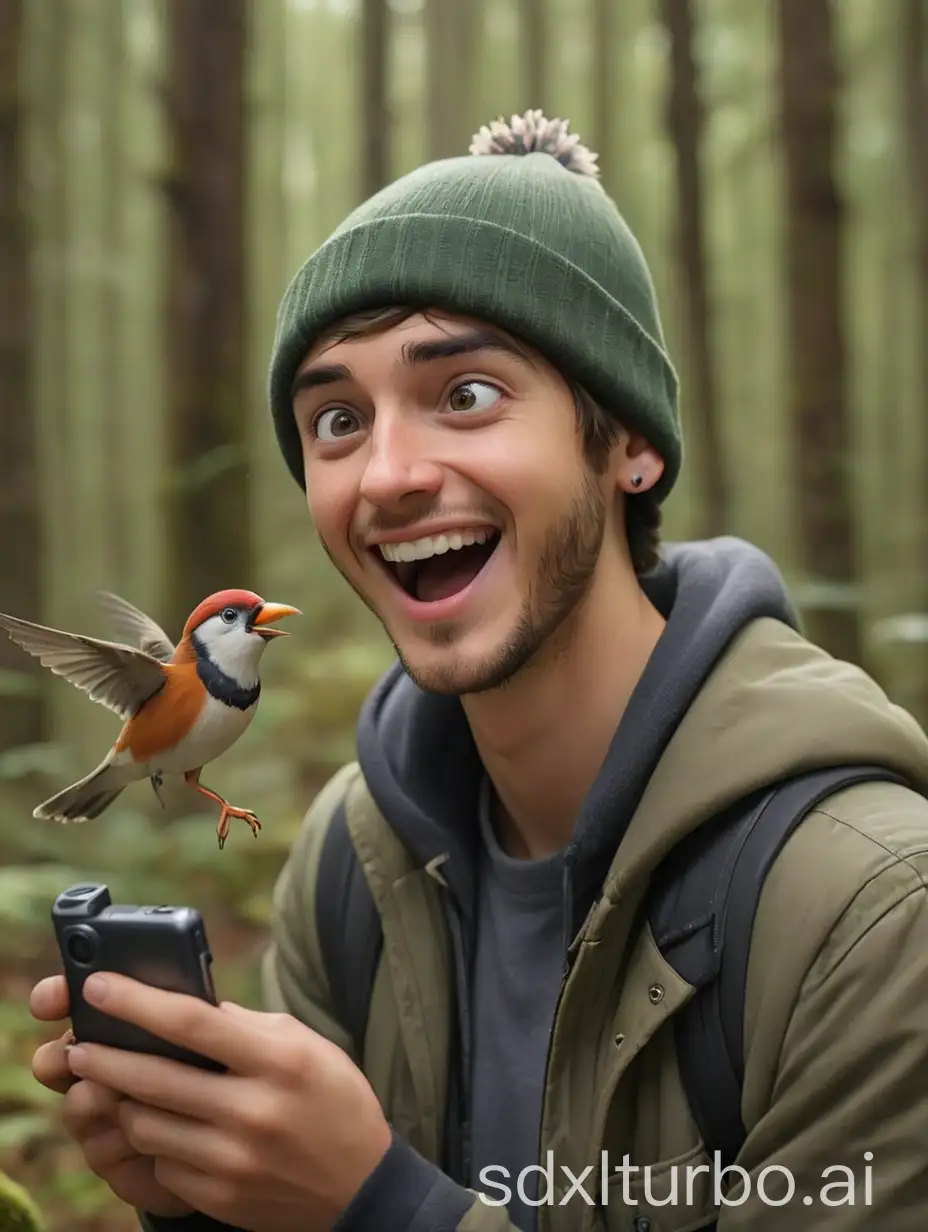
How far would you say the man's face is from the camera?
1.29m

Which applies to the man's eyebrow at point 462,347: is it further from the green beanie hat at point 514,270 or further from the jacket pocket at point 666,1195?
the jacket pocket at point 666,1195

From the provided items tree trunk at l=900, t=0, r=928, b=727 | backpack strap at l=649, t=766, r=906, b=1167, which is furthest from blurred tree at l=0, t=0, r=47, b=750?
tree trunk at l=900, t=0, r=928, b=727

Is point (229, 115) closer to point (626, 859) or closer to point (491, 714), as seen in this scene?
point (491, 714)

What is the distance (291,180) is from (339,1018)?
5.19 feet

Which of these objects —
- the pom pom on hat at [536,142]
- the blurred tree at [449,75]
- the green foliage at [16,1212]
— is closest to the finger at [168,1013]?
the green foliage at [16,1212]

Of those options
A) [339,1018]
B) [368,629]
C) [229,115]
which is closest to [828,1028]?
[339,1018]

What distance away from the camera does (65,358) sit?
6.43 feet

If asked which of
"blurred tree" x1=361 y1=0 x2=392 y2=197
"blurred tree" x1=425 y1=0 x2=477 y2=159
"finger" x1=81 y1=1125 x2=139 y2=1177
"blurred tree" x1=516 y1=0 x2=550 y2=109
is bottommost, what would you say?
"finger" x1=81 y1=1125 x2=139 y2=1177

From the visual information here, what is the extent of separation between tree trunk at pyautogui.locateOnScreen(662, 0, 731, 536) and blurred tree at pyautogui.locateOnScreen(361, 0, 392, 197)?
→ 102cm

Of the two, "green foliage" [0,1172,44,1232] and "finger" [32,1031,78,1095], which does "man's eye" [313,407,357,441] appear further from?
"green foliage" [0,1172,44,1232]

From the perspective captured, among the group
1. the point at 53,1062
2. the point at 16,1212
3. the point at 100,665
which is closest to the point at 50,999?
the point at 53,1062

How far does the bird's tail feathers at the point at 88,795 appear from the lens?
101 centimetres

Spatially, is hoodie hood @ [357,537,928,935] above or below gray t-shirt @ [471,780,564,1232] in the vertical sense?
above

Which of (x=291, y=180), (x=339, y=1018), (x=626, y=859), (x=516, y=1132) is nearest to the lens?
(x=626, y=859)
